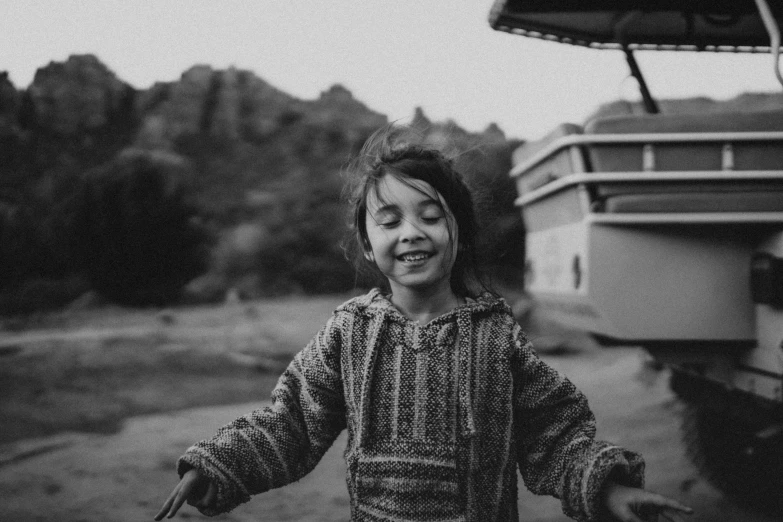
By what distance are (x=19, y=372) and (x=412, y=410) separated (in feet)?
12.7

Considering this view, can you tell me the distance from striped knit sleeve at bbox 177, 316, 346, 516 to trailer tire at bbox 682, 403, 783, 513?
1.50m

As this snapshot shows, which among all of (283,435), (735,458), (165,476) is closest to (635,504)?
(283,435)

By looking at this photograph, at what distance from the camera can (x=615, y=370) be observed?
17.7ft

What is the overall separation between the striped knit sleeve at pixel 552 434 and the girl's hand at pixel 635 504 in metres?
0.04

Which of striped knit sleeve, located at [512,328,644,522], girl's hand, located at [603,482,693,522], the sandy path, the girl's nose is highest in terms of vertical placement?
the girl's nose

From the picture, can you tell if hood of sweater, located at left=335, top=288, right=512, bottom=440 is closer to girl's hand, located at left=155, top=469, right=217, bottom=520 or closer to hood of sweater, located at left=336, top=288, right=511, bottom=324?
hood of sweater, located at left=336, top=288, right=511, bottom=324

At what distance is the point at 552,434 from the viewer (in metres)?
1.38

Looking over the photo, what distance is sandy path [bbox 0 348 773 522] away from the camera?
2.59 m

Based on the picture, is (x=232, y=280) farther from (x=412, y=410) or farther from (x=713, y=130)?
(x=412, y=410)

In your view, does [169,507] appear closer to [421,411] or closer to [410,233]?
[421,411]

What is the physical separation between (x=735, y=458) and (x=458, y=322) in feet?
6.64

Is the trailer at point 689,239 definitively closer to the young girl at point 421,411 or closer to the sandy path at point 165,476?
the sandy path at point 165,476

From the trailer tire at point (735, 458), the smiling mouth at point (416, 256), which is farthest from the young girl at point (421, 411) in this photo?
the trailer tire at point (735, 458)

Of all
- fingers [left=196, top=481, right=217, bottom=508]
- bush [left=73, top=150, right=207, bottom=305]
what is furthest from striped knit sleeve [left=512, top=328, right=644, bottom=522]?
bush [left=73, top=150, right=207, bottom=305]
